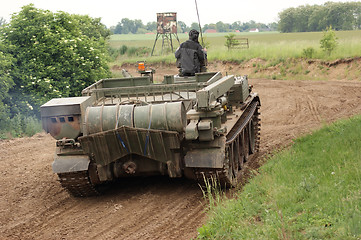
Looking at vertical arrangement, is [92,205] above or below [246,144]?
below

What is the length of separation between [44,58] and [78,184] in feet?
31.3

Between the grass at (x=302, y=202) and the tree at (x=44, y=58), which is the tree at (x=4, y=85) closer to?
the tree at (x=44, y=58)

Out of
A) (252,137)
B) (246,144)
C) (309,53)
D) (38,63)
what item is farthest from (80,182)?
(309,53)

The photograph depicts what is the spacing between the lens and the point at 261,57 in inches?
1211

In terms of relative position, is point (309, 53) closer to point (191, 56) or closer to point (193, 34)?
point (191, 56)

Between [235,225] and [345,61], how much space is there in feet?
72.6

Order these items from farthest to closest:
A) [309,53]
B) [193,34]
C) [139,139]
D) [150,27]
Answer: [150,27] → [309,53] → [193,34] → [139,139]

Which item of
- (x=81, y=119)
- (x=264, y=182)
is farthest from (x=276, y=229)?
(x=81, y=119)

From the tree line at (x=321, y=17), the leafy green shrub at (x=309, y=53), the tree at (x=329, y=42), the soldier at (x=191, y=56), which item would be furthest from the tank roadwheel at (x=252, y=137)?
the tree line at (x=321, y=17)

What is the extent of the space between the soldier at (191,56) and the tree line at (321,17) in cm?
6021

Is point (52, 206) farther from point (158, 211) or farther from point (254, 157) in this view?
point (254, 157)

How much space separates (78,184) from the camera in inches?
326

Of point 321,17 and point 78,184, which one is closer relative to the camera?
point 78,184

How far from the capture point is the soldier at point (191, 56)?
10836mm
